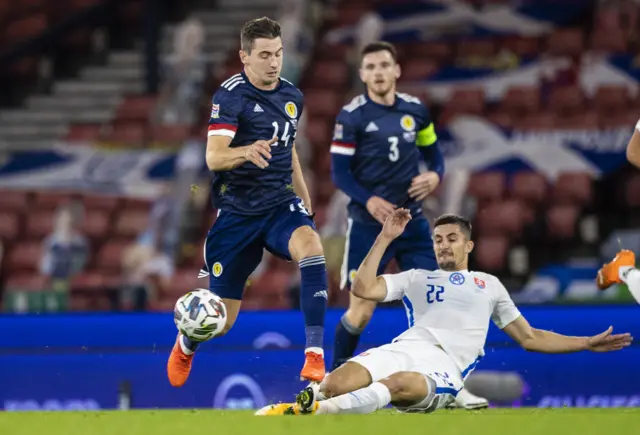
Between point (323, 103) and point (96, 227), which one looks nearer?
point (96, 227)

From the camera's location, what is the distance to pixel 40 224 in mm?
15195

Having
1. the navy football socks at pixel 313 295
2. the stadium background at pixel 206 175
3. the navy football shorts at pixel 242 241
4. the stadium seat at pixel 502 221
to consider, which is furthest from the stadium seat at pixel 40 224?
the navy football socks at pixel 313 295

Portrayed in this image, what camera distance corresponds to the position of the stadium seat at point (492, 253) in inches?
509

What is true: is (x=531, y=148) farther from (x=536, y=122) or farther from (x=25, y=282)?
(x=25, y=282)

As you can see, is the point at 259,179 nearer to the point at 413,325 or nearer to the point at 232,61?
the point at 413,325

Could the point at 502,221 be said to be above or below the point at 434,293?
below

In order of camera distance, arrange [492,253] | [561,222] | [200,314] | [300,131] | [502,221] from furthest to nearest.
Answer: [300,131] → [561,222] → [502,221] → [492,253] → [200,314]

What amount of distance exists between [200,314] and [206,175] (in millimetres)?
7639

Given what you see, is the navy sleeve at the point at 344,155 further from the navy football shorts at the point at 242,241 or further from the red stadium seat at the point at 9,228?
the red stadium seat at the point at 9,228

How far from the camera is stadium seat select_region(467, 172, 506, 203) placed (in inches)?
533

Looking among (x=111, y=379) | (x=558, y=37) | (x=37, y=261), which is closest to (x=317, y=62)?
(x=558, y=37)

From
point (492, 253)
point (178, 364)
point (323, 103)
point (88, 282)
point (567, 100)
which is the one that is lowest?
point (88, 282)

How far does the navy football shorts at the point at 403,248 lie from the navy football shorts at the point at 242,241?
110 cm

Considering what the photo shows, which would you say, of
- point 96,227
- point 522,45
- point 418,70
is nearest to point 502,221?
point 418,70
